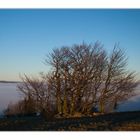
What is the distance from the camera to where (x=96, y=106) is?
6.81 m

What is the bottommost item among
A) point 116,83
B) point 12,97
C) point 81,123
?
point 81,123

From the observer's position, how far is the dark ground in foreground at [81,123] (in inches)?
252

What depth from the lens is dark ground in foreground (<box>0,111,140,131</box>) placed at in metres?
6.40

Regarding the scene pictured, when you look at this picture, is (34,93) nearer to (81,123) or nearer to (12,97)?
(12,97)

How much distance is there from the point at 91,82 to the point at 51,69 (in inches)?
23.0

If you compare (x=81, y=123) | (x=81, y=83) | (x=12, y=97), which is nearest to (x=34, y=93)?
(x=12, y=97)

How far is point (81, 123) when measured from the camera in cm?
655

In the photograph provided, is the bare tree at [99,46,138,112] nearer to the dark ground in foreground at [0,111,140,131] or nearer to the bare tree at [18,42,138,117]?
the bare tree at [18,42,138,117]

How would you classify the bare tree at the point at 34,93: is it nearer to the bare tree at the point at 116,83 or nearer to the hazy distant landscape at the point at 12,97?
the hazy distant landscape at the point at 12,97

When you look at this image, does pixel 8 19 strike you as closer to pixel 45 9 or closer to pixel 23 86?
pixel 45 9

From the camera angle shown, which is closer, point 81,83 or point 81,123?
point 81,123

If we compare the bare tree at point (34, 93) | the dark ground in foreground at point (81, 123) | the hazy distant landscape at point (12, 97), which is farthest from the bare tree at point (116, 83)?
the bare tree at point (34, 93)
